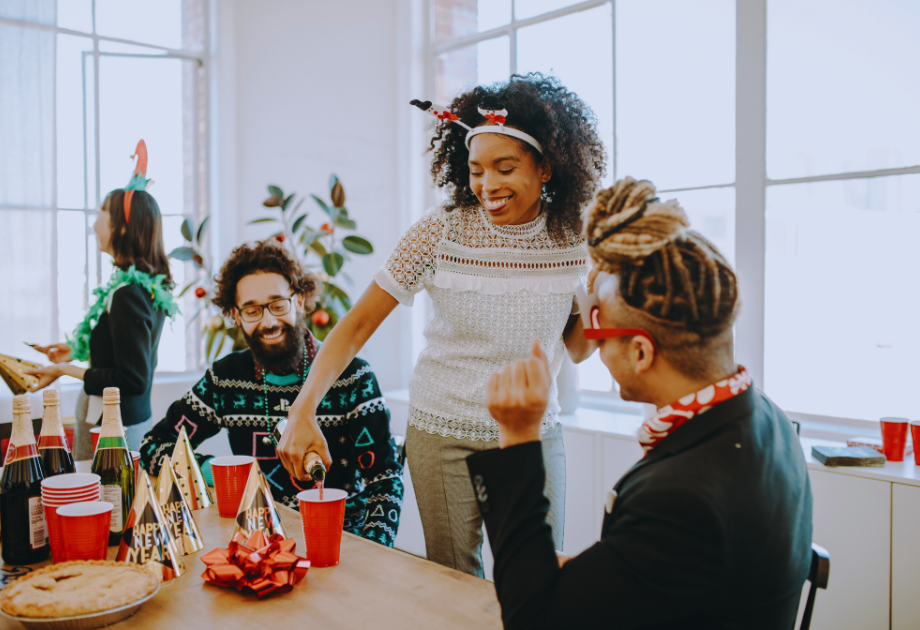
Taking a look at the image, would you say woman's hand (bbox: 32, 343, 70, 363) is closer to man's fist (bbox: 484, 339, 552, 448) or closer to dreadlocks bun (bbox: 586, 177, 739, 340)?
man's fist (bbox: 484, 339, 552, 448)

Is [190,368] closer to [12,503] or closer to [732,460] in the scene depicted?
[12,503]

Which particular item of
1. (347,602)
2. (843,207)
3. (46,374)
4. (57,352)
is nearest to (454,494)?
(347,602)

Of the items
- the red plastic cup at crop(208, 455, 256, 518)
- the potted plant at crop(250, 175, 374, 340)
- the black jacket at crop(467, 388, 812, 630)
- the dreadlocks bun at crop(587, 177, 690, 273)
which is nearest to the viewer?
the black jacket at crop(467, 388, 812, 630)

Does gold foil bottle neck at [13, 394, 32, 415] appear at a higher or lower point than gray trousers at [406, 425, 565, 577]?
→ higher

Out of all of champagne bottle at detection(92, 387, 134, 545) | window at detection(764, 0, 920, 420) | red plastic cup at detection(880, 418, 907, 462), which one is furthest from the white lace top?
window at detection(764, 0, 920, 420)

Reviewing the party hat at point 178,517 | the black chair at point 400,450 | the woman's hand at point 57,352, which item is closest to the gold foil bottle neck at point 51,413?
the party hat at point 178,517

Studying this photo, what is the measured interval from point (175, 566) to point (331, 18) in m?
3.36

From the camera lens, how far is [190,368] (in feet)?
12.5

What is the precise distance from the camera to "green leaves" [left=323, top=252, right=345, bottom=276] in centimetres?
335

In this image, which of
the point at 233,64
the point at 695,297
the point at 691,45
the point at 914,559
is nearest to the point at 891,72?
the point at 691,45

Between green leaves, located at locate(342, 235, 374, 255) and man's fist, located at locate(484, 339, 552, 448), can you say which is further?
green leaves, located at locate(342, 235, 374, 255)

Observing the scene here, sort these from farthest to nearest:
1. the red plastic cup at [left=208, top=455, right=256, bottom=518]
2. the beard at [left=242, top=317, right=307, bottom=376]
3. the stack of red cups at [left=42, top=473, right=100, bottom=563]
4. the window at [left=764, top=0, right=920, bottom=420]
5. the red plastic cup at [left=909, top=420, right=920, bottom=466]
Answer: the window at [left=764, top=0, right=920, bottom=420]
the red plastic cup at [left=909, top=420, right=920, bottom=466]
the beard at [left=242, top=317, right=307, bottom=376]
the red plastic cup at [left=208, top=455, right=256, bottom=518]
the stack of red cups at [left=42, top=473, right=100, bottom=563]

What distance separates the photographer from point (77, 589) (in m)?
0.95

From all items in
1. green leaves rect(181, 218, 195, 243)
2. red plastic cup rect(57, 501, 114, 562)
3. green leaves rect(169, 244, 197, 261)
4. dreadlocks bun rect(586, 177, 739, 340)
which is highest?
green leaves rect(181, 218, 195, 243)
